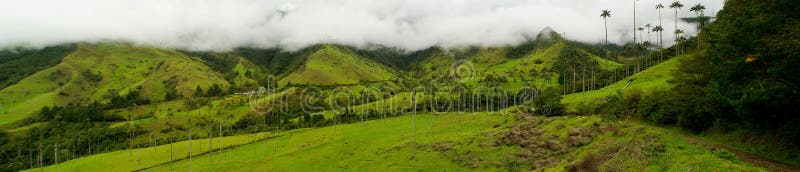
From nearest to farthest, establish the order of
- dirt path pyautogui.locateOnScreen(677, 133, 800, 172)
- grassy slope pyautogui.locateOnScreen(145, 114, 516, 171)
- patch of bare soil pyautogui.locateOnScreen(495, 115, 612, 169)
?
dirt path pyautogui.locateOnScreen(677, 133, 800, 172) < patch of bare soil pyautogui.locateOnScreen(495, 115, 612, 169) < grassy slope pyautogui.locateOnScreen(145, 114, 516, 171)

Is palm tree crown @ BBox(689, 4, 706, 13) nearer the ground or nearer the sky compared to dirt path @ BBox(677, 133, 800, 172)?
nearer the sky

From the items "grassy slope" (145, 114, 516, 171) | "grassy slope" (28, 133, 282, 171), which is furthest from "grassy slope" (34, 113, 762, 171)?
"grassy slope" (28, 133, 282, 171)

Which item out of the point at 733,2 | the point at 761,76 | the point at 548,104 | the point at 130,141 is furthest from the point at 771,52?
the point at 130,141

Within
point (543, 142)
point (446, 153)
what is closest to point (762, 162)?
point (543, 142)

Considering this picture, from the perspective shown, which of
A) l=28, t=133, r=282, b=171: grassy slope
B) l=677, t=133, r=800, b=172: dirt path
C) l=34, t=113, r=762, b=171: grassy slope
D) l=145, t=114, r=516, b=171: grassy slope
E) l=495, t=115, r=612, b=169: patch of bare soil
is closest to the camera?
l=677, t=133, r=800, b=172: dirt path

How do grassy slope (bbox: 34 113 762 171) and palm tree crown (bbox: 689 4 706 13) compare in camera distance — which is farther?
palm tree crown (bbox: 689 4 706 13)

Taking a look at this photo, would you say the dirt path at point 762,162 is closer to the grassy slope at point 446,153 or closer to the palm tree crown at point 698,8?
the grassy slope at point 446,153

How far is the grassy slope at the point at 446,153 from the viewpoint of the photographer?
34.7 metres

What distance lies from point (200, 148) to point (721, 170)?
474ft

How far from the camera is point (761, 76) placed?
1249 inches

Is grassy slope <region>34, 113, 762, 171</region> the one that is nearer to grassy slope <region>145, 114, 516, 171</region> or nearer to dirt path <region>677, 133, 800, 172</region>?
grassy slope <region>145, 114, 516, 171</region>

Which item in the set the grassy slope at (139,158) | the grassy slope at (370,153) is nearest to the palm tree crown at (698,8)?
the grassy slope at (370,153)

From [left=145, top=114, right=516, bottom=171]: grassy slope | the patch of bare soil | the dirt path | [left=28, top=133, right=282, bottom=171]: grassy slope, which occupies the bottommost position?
[left=28, top=133, right=282, bottom=171]: grassy slope

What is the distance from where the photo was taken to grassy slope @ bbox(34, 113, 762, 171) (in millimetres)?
34688
